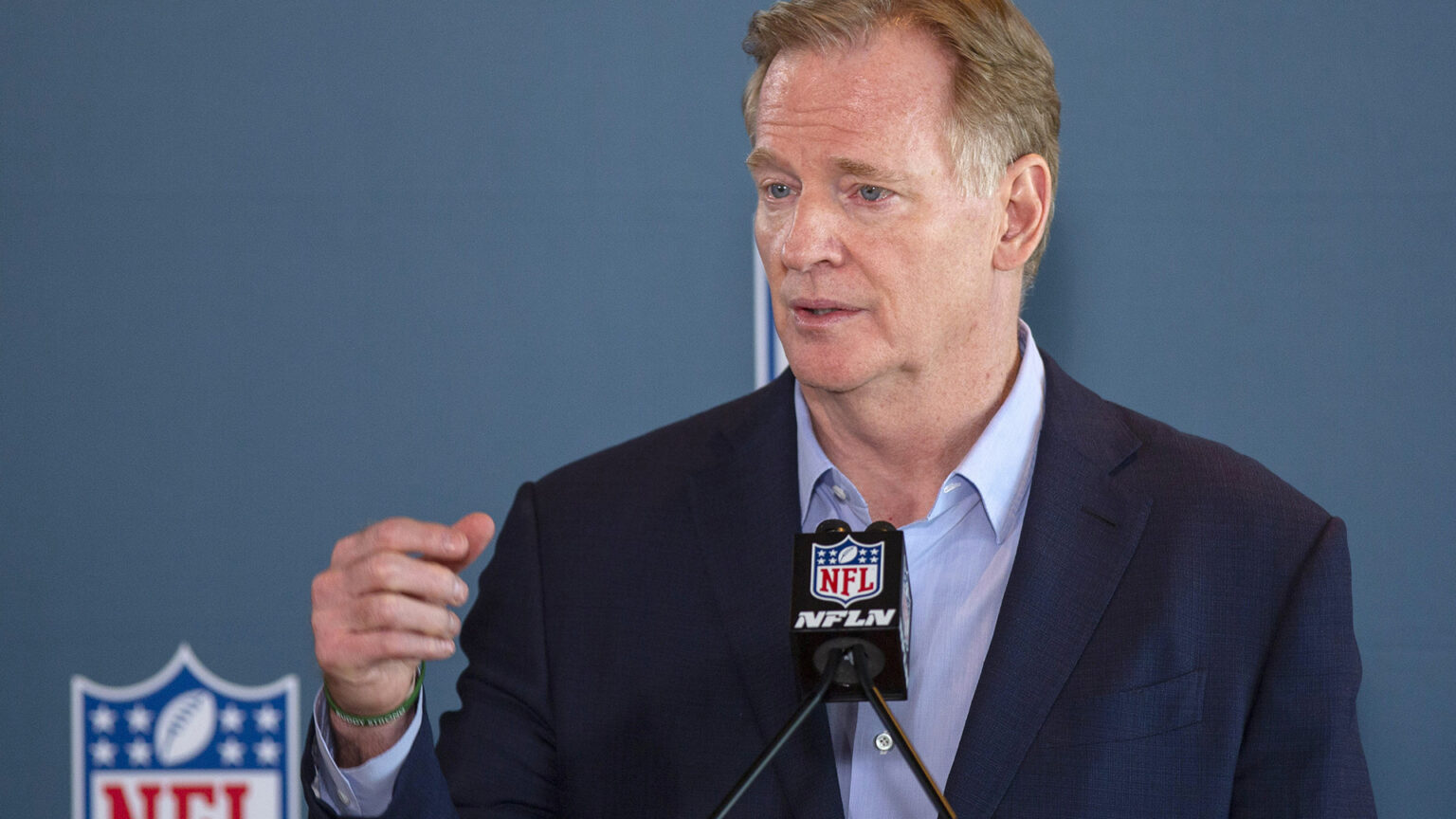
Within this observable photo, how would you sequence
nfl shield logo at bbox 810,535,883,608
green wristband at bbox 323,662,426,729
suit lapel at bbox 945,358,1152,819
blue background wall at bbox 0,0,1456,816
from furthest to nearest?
1. blue background wall at bbox 0,0,1456,816
2. suit lapel at bbox 945,358,1152,819
3. green wristband at bbox 323,662,426,729
4. nfl shield logo at bbox 810,535,883,608

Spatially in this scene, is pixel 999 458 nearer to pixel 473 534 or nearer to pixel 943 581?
pixel 943 581

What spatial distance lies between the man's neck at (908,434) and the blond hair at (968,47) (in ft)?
0.81

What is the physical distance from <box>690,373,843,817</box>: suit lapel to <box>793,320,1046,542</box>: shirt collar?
2 cm

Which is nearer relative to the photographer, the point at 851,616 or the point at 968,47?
the point at 851,616

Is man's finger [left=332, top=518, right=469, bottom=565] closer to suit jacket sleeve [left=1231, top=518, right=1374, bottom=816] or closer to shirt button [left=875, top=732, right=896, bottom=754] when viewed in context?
shirt button [left=875, top=732, right=896, bottom=754]

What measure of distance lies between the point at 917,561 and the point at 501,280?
102cm

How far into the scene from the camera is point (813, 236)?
4.91 ft

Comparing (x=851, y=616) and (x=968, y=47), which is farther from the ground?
(x=968, y=47)

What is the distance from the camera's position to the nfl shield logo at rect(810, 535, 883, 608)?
1.12 m

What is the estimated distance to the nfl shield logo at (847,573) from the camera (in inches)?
44.3

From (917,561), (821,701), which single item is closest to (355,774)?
(821,701)

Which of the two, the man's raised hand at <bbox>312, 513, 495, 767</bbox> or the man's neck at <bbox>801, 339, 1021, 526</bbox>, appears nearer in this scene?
the man's raised hand at <bbox>312, 513, 495, 767</bbox>

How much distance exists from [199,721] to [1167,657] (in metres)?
1.65

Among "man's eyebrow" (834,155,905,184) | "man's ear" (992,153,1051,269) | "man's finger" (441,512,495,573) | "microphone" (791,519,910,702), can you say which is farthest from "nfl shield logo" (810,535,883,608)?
"man's ear" (992,153,1051,269)
